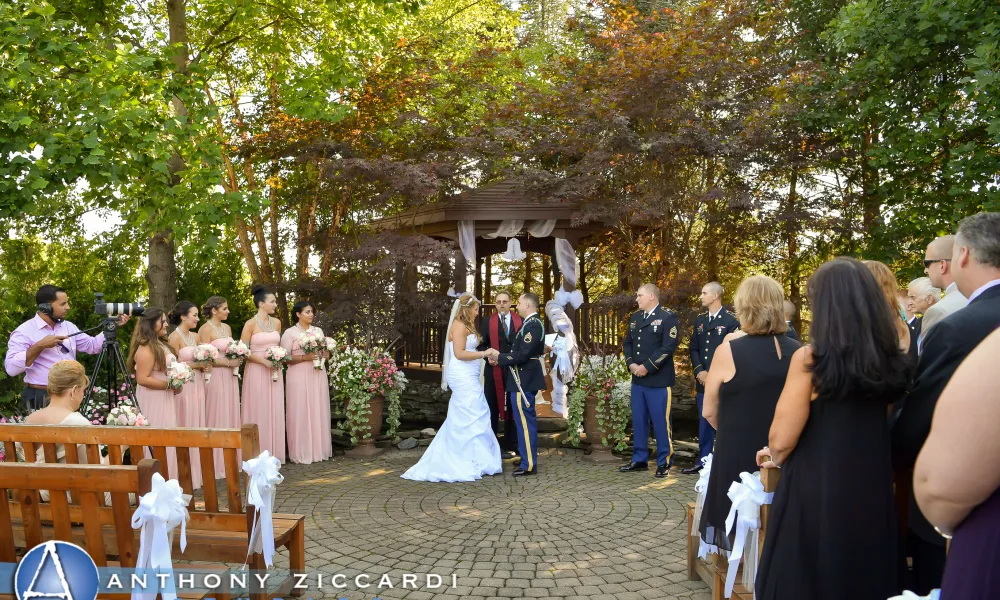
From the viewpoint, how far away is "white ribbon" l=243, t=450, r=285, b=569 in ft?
12.3

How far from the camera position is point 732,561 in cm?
343

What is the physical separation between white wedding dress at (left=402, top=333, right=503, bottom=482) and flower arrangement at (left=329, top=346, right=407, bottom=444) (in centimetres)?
145

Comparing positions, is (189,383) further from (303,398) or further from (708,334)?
(708,334)

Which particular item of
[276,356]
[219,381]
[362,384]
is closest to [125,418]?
[219,381]

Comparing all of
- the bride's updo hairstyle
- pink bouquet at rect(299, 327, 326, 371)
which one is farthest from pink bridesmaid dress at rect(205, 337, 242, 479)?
the bride's updo hairstyle

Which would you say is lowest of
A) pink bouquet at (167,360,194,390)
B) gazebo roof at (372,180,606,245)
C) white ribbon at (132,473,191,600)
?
white ribbon at (132,473,191,600)

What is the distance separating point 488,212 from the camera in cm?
1298

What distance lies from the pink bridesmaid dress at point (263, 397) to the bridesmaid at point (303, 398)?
206 millimetres

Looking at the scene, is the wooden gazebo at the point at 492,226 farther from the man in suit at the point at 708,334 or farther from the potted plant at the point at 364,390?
the man in suit at the point at 708,334

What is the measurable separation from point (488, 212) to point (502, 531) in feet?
26.3

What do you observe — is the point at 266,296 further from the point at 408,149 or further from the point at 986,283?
the point at 986,283

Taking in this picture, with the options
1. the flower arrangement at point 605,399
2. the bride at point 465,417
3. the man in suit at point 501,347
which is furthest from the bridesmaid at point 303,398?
the flower arrangement at point 605,399

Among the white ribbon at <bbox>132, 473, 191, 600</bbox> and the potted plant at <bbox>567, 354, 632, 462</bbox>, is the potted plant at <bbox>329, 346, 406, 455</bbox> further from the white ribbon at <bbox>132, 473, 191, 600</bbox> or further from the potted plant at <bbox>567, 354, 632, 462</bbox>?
the white ribbon at <bbox>132, 473, 191, 600</bbox>

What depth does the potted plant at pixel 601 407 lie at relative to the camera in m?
8.84
